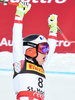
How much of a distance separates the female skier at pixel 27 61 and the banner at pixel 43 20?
0.70m

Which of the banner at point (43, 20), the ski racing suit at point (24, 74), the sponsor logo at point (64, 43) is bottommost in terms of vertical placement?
the ski racing suit at point (24, 74)

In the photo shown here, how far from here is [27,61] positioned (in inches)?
59.3

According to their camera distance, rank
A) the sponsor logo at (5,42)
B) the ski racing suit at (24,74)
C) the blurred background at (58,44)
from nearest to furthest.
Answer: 1. the ski racing suit at (24,74)
2. the blurred background at (58,44)
3. the sponsor logo at (5,42)

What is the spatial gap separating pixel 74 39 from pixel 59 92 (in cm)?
47

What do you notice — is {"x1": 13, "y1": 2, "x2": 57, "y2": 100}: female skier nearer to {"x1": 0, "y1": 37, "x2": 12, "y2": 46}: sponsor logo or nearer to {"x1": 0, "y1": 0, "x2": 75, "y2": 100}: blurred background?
{"x1": 0, "y1": 0, "x2": 75, "y2": 100}: blurred background

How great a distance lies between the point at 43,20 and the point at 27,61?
2.60ft

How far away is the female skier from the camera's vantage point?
147 centimetres

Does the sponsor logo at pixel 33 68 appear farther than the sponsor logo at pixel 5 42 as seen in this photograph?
No

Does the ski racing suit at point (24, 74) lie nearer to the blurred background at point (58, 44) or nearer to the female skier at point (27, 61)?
the female skier at point (27, 61)

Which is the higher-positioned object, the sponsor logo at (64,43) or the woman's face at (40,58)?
the sponsor logo at (64,43)

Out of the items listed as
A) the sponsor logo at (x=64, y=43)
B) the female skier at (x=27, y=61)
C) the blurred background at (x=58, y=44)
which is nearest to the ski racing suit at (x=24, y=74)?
the female skier at (x=27, y=61)

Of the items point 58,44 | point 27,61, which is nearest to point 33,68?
point 27,61

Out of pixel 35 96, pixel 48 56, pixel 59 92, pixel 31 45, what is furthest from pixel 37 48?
pixel 59 92

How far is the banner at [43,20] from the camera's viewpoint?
2.17 metres
